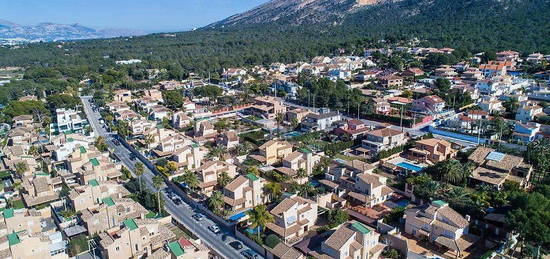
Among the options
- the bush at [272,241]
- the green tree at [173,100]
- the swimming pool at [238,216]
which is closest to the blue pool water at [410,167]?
the swimming pool at [238,216]

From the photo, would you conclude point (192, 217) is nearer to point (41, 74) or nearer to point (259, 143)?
point (259, 143)

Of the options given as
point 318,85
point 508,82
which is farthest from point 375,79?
point 508,82

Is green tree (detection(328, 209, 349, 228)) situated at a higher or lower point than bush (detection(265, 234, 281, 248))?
higher

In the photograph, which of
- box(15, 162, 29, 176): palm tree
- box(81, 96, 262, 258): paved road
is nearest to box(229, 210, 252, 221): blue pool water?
box(81, 96, 262, 258): paved road

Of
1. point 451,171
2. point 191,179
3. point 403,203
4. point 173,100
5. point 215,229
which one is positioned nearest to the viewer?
point 215,229

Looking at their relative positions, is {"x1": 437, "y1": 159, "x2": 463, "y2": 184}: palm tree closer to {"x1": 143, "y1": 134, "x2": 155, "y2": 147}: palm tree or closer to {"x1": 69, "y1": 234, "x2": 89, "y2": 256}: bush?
{"x1": 69, "y1": 234, "x2": 89, "y2": 256}: bush

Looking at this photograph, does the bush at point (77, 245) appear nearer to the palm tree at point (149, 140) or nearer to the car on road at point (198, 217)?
the car on road at point (198, 217)

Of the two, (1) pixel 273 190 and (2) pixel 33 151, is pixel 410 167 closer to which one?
(1) pixel 273 190

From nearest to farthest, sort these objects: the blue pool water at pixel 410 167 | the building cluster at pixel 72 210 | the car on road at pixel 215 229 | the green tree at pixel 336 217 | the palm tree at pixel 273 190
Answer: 1. the building cluster at pixel 72 210
2. the green tree at pixel 336 217
3. the car on road at pixel 215 229
4. the palm tree at pixel 273 190
5. the blue pool water at pixel 410 167

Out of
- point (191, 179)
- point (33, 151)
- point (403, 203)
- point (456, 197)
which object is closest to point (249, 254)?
point (191, 179)
